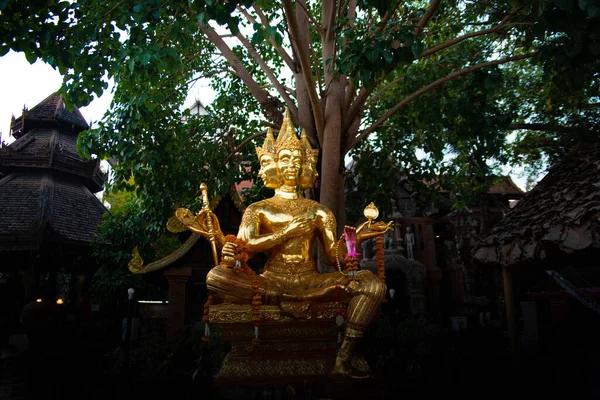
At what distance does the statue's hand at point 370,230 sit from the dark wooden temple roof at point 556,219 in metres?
1.54

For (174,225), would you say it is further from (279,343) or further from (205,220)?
(279,343)

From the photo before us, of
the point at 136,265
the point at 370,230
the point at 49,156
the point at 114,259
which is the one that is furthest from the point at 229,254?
the point at 49,156

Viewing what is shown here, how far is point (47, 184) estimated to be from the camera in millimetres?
14766

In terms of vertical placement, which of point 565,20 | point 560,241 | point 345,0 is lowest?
point 560,241

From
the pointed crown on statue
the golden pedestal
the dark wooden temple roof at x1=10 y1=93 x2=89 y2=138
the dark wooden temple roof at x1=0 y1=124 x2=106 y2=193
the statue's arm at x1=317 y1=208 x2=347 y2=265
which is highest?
the dark wooden temple roof at x1=10 y1=93 x2=89 y2=138

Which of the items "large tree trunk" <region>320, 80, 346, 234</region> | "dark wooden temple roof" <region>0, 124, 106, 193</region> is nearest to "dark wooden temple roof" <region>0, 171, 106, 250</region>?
"dark wooden temple roof" <region>0, 124, 106, 193</region>

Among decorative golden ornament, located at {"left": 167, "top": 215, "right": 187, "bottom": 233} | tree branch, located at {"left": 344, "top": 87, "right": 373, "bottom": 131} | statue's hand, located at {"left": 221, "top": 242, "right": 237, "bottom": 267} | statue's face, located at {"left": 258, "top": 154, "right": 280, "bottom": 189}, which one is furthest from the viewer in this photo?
decorative golden ornament, located at {"left": 167, "top": 215, "right": 187, "bottom": 233}

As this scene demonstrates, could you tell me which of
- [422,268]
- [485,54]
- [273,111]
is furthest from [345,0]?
[422,268]

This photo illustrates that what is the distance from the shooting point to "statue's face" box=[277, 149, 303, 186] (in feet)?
17.5

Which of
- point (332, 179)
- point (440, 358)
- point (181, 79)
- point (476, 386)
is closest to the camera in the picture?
point (476, 386)

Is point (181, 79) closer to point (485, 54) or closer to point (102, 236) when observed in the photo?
point (485, 54)

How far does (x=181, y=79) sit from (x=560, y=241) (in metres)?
6.47

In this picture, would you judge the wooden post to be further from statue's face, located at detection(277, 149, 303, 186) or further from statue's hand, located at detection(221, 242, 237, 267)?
statue's hand, located at detection(221, 242, 237, 267)

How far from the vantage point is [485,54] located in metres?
7.62
